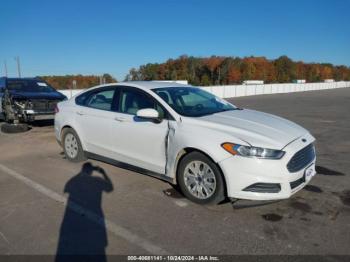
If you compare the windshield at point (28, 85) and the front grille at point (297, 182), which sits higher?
the windshield at point (28, 85)

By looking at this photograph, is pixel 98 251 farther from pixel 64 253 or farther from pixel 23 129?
pixel 23 129

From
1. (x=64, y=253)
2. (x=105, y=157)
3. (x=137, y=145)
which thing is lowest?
(x=64, y=253)

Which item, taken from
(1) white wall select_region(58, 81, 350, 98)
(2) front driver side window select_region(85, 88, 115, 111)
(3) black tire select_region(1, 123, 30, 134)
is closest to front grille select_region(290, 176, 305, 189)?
(2) front driver side window select_region(85, 88, 115, 111)

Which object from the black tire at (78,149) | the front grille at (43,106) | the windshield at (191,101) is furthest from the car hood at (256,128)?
the front grille at (43,106)

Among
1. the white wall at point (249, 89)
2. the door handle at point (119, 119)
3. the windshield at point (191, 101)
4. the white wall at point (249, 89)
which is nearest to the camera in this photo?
the windshield at point (191, 101)

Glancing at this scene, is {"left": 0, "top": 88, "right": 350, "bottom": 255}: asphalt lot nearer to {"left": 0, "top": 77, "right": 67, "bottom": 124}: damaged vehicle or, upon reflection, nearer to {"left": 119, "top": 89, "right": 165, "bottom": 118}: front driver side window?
{"left": 119, "top": 89, "right": 165, "bottom": 118}: front driver side window

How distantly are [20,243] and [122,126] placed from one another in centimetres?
231

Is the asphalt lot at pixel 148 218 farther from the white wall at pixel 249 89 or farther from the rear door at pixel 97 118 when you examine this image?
the white wall at pixel 249 89

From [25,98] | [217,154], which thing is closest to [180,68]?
[25,98]

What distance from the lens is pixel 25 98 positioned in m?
9.97

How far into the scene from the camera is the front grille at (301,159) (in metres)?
3.75

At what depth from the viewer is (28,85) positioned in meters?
11.5

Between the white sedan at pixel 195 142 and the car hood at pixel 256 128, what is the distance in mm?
12

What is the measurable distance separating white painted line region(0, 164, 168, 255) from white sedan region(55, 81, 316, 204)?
111 centimetres
